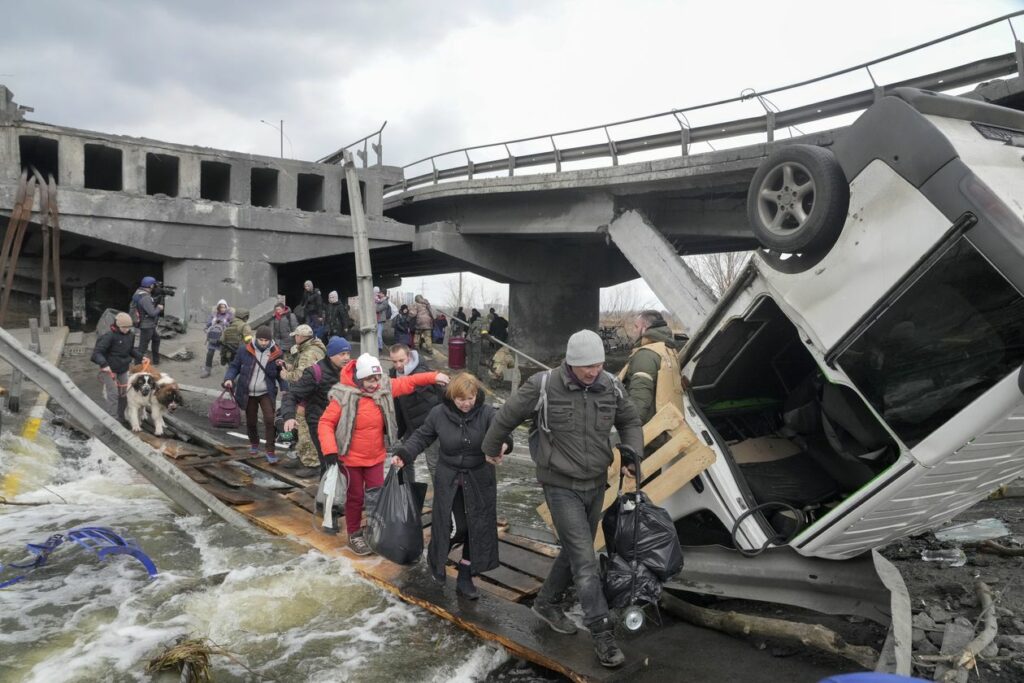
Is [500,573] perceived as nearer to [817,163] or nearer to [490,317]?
[817,163]

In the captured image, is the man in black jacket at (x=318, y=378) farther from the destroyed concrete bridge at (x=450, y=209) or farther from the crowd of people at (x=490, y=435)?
the destroyed concrete bridge at (x=450, y=209)

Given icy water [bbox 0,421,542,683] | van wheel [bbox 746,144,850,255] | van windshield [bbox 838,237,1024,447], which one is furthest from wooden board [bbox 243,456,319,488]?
van windshield [bbox 838,237,1024,447]

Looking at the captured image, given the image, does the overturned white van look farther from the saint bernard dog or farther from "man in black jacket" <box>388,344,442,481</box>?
the saint bernard dog

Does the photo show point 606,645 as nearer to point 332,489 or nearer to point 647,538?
point 647,538

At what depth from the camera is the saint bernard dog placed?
935cm

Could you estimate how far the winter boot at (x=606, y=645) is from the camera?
371cm

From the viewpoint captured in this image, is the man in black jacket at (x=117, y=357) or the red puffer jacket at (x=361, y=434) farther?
the man in black jacket at (x=117, y=357)

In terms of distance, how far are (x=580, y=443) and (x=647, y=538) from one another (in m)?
0.64

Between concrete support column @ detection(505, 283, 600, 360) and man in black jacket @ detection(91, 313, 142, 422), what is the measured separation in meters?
13.1

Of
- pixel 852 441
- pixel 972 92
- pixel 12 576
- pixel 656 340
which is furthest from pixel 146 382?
pixel 972 92

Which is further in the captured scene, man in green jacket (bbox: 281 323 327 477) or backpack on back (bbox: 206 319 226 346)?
backpack on back (bbox: 206 319 226 346)

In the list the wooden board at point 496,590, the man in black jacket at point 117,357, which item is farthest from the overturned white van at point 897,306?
the man in black jacket at point 117,357

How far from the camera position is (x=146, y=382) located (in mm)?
9375

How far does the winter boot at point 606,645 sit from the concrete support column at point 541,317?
18.1m
